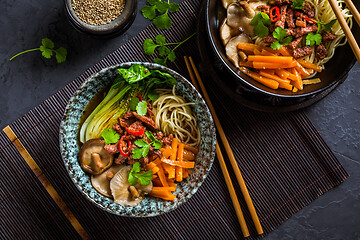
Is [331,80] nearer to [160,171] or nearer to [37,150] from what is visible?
[160,171]

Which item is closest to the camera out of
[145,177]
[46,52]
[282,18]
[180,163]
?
[145,177]

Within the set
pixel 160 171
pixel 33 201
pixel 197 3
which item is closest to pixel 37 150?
pixel 33 201

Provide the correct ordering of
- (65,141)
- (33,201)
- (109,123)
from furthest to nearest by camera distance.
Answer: (33,201)
(109,123)
(65,141)

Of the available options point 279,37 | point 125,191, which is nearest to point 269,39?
point 279,37

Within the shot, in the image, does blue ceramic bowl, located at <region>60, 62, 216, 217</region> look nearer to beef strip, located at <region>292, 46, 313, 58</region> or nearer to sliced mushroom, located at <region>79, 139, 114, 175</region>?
sliced mushroom, located at <region>79, 139, 114, 175</region>

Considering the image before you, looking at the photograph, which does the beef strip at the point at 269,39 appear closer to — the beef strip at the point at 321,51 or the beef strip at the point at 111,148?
the beef strip at the point at 321,51

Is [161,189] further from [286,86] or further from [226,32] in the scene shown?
[226,32]
